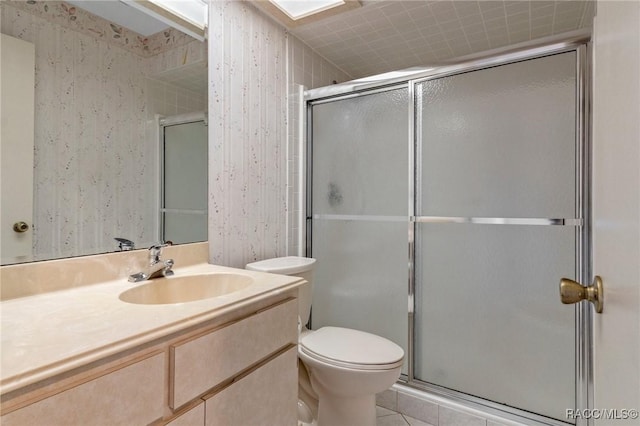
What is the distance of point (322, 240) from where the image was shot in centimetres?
216

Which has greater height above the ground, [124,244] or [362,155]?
[362,155]

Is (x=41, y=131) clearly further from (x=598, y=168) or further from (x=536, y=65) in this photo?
(x=536, y=65)

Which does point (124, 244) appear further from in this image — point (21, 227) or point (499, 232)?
point (499, 232)

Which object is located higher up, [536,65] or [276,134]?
[536,65]

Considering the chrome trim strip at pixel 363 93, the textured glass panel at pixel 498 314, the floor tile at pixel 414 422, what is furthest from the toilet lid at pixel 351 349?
the chrome trim strip at pixel 363 93

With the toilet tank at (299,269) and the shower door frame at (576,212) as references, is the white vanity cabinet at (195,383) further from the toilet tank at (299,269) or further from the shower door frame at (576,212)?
the shower door frame at (576,212)

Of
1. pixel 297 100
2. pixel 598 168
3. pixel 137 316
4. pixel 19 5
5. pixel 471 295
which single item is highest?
pixel 297 100

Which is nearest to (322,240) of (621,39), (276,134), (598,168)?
(276,134)

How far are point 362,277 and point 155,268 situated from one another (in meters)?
1.22

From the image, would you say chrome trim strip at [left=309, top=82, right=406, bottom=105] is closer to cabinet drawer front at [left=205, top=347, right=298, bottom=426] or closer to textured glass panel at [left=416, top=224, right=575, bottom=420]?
textured glass panel at [left=416, top=224, right=575, bottom=420]

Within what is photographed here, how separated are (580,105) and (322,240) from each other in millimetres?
1476

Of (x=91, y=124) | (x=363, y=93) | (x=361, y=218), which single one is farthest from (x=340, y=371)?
(x=363, y=93)

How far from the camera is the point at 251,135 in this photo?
5.78ft

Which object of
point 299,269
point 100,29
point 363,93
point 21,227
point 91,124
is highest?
point 363,93
